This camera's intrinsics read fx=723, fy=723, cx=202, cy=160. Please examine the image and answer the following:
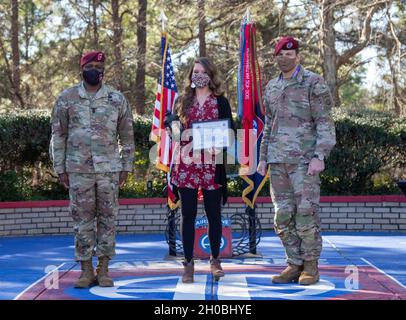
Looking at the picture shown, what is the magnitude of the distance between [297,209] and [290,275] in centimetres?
56

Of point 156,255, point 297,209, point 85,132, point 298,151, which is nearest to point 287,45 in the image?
point 298,151

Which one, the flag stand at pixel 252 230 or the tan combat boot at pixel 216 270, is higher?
the flag stand at pixel 252 230

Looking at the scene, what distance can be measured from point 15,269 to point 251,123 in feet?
9.22

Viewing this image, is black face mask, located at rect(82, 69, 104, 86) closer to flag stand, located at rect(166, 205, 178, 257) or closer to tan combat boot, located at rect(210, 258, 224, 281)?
tan combat boot, located at rect(210, 258, 224, 281)

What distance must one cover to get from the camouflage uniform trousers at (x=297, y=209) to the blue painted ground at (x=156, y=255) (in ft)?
1.14

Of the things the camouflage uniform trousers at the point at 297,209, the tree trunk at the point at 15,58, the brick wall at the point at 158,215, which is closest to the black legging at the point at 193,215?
the camouflage uniform trousers at the point at 297,209

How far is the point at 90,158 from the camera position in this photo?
19.0 ft

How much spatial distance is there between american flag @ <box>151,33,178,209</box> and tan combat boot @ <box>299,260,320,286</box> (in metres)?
2.13

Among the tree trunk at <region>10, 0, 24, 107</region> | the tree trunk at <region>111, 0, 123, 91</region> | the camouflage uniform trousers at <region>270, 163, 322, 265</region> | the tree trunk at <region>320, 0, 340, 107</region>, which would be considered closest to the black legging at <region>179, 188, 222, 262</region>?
the camouflage uniform trousers at <region>270, 163, 322, 265</region>

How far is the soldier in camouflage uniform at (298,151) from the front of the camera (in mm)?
5809

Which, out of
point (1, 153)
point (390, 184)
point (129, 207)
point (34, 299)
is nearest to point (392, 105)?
point (390, 184)

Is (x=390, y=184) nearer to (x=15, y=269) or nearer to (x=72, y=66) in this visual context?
(x=15, y=269)

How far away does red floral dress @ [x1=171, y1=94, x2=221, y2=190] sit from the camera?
5.97m

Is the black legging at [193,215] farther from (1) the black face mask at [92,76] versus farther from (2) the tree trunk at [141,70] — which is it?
(2) the tree trunk at [141,70]
